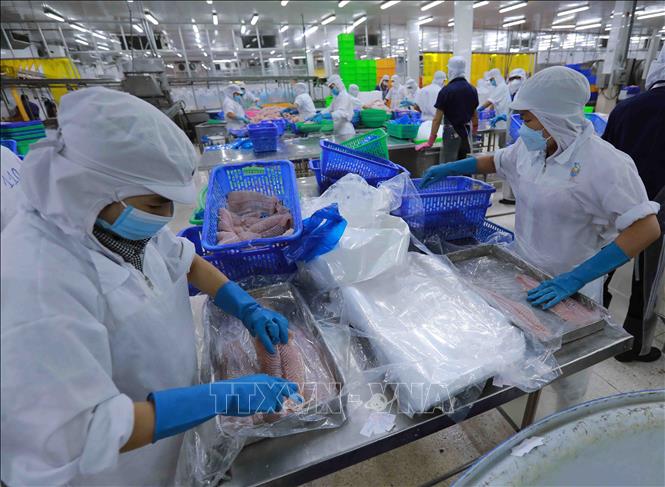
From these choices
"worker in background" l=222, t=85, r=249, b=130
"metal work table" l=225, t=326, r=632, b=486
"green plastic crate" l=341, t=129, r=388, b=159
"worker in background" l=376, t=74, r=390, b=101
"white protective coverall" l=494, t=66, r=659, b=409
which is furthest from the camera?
"worker in background" l=376, t=74, r=390, b=101

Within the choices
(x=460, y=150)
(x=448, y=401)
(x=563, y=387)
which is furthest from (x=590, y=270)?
(x=460, y=150)

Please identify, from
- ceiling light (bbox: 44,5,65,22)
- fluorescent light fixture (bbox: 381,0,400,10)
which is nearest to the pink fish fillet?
ceiling light (bbox: 44,5,65,22)

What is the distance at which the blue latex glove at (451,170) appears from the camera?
6.26 feet

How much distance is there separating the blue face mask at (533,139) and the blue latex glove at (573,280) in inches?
19.0

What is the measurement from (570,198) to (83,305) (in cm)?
160

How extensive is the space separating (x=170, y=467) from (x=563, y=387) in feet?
4.71

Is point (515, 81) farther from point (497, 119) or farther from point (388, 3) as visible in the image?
point (388, 3)

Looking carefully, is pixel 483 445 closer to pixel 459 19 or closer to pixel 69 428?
pixel 69 428

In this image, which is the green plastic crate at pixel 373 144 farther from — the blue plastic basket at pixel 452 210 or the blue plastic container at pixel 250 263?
the blue plastic container at pixel 250 263

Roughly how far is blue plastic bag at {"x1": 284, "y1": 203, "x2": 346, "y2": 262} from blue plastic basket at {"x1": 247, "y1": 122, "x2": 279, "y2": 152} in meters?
2.78

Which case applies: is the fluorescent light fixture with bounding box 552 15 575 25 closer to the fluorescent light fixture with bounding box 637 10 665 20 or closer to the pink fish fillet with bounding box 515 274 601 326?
the fluorescent light fixture with bounding box 637 10 665 20

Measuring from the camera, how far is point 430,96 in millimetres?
7648

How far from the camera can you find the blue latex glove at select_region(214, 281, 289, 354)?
0.97 m

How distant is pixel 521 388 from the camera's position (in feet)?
2.95
